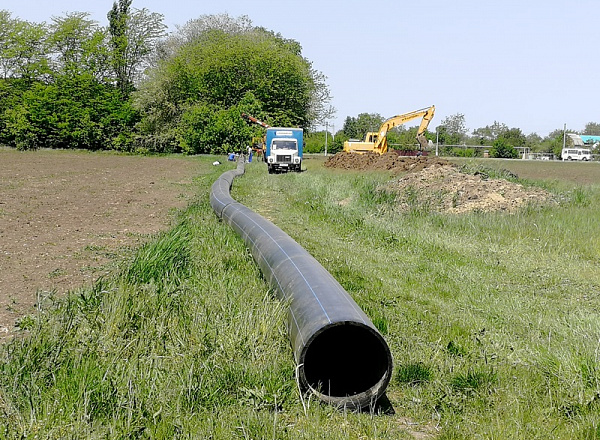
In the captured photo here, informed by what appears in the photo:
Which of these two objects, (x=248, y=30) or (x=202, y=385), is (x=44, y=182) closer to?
(x=202, y=385)

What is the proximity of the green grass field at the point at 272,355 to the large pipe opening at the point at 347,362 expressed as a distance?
0.19m

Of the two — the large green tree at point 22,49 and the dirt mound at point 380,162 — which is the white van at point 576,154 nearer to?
the dirt mound at point 380,162

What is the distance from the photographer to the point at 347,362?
4883 mm

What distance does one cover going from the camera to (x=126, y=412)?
3.76 m

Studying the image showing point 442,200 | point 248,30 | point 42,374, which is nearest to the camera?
point 42,374

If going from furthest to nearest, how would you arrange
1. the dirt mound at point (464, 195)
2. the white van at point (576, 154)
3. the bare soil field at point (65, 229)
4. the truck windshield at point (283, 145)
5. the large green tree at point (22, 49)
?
the white van at point (576, 154)
the large green tree at point (22, 49)
the truck windshield at point (283, 145)
the dirt mound at point (464, 195)
the bare soil field at point (65, 229)

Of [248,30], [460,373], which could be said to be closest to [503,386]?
[460,373]

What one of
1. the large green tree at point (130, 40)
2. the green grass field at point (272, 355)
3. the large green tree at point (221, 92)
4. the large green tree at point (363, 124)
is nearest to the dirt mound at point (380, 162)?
the large green tree at point (221, 92)

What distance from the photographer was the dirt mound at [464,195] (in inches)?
565

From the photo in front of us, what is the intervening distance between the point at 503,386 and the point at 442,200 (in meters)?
10.5

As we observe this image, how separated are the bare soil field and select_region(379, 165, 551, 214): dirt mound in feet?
17.7

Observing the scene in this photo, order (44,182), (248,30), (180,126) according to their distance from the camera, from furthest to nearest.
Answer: (248,30) → (180,126) → (44,182)

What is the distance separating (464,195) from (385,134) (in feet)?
77.1

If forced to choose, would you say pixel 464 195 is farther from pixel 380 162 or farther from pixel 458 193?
pixel 380 162
